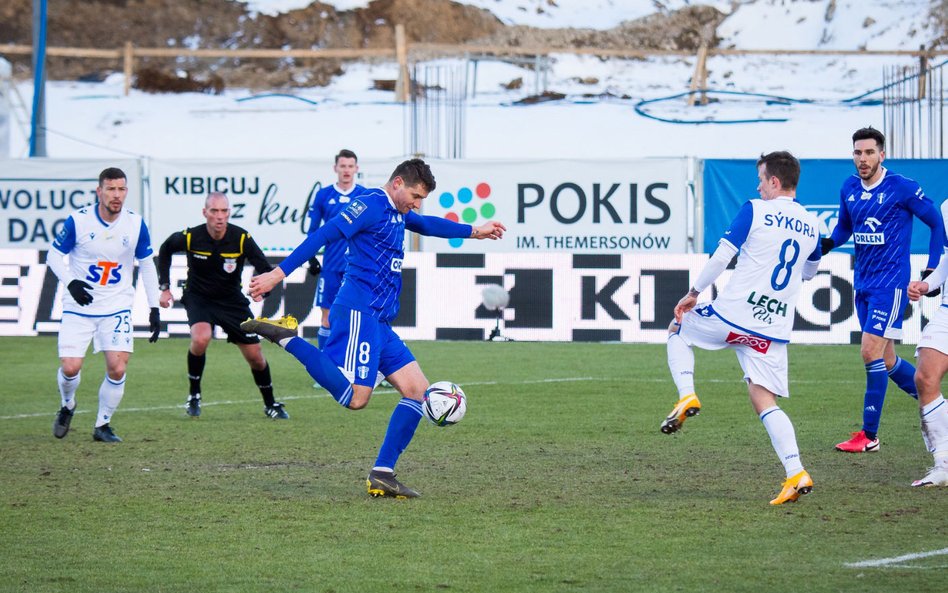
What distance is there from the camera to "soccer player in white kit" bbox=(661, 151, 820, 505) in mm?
8422

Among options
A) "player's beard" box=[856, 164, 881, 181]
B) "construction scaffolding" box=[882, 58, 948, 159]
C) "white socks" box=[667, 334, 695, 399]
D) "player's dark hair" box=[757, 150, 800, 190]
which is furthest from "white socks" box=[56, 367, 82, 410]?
"construction scaffolding" box=[882, 58, 948, 159]

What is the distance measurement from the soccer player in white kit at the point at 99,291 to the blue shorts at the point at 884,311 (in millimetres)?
5692

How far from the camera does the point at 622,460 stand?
10.2 meters

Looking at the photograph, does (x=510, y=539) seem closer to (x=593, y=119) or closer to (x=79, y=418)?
(x=79, y=418)

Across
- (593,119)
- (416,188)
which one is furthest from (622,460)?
(593,119)

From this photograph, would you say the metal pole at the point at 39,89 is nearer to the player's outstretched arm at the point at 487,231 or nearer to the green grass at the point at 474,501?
the green grass at the point at 474,501

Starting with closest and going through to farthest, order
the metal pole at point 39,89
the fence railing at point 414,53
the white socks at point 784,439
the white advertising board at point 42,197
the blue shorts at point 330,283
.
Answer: the white socks at point 784,439, the blue shorts at point 330,283, the white advertising board at point 42,197, the metal pole at point 39,89, the fence railing at point 414,53

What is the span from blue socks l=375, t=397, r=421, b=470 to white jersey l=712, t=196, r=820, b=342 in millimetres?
1999

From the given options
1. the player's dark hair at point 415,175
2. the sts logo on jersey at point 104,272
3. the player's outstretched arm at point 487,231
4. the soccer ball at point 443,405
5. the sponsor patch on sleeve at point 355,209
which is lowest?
the soccer ball at point 443,405

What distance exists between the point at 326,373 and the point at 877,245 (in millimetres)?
4420

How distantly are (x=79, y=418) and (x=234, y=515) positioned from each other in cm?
545

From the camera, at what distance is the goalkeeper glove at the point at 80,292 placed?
1127cm

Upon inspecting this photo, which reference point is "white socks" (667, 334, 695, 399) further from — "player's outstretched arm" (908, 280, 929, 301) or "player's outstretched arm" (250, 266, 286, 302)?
"player's outstretched arm" (250, 266, 286, 302)

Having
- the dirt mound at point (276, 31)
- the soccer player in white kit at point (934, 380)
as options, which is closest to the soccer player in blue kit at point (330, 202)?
the soccer player in white kit at point (934, 380)
